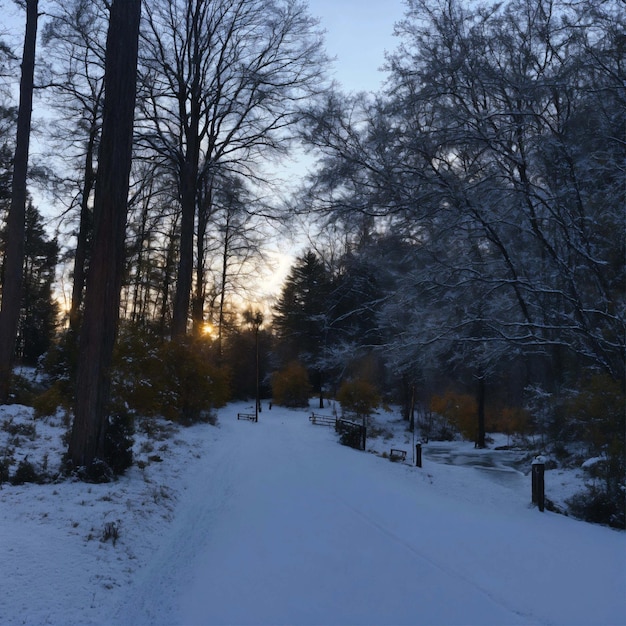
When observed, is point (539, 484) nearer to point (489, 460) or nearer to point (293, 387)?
point (489, 460)

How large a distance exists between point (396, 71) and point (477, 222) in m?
2.77

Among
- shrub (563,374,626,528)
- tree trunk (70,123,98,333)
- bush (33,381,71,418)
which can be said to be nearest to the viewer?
shrub (563,374,626,528)

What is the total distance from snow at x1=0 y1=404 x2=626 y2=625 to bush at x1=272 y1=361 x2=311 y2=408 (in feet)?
103

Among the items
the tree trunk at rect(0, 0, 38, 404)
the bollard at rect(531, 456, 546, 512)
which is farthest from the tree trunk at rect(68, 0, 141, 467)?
the bollard at rect(531, 456, 546, 512)

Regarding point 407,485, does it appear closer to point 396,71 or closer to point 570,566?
point 570,566

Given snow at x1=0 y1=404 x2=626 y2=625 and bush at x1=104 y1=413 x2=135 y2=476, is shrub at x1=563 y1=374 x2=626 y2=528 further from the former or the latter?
bush at x1=104 y1=413 x2=135 y2=476

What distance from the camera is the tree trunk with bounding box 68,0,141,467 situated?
7410mm

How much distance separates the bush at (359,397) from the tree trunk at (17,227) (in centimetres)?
1794

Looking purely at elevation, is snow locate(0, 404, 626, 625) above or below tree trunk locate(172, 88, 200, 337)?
below

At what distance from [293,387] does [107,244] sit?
33.8 meters

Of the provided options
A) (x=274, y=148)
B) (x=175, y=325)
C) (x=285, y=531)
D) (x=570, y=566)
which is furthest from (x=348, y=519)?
(x=274, y=148)

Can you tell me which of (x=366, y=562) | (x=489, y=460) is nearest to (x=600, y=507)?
(x=366, y=562)

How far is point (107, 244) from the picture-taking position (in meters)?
7.64

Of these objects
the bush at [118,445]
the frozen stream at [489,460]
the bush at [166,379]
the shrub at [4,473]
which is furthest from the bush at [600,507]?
the shrub at [4,473]
